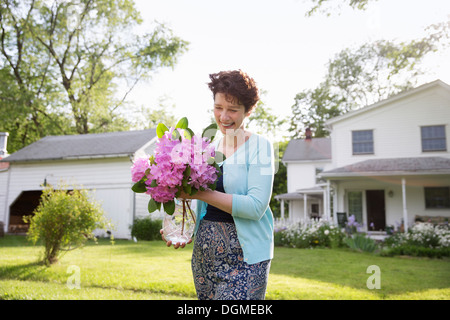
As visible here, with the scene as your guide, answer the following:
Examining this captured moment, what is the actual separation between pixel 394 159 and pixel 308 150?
31.8 feet

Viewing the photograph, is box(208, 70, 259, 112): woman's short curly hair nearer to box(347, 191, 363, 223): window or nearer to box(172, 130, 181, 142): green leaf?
box(172, 130, 181, 142): green leaf

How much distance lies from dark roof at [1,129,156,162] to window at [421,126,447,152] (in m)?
12.5

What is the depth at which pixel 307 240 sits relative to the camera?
43.4ft

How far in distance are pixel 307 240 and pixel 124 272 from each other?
765 cm

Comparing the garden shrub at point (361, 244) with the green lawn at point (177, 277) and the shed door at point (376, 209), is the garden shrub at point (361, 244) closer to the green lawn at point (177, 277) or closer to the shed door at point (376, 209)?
the green lawn at point (177, 277)

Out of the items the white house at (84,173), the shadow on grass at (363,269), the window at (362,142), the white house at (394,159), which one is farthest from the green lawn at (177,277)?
the window at (362,142)

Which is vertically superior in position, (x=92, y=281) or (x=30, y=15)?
(x=30, y=15)

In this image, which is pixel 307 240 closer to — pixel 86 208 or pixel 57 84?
pixel 86 208

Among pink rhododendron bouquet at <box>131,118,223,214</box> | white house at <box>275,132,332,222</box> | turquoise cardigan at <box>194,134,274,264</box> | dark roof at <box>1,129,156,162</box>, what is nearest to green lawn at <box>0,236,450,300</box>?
turquoise cardigan at <box>194,134,274,264</box>

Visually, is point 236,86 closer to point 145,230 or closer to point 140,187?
point 140,187

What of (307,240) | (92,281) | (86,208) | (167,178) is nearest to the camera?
(167,178)

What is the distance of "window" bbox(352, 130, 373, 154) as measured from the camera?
17.9 metres
